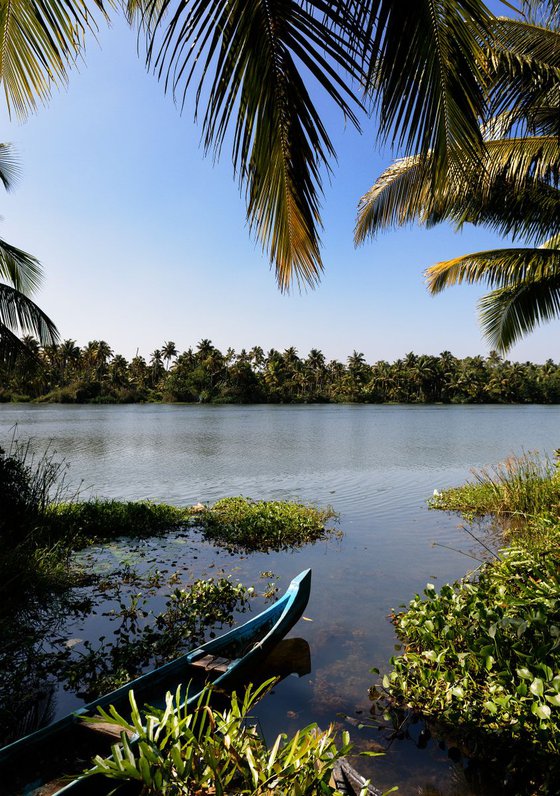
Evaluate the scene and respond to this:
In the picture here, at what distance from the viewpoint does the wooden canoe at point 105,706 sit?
2.89 metres

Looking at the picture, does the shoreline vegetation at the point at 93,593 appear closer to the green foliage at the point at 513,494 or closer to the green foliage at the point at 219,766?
the green foliage at the point at 219,766

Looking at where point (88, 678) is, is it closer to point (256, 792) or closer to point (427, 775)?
point (427, 775)

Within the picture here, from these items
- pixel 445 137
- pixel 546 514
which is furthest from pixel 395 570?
pixel 445 137

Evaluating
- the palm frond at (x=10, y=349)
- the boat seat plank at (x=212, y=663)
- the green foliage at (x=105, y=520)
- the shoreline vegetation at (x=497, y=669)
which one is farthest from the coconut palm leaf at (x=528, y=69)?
the green foliage at (x=105, y=520)

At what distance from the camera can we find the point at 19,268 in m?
9.70

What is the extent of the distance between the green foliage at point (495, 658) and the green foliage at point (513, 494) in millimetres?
4006

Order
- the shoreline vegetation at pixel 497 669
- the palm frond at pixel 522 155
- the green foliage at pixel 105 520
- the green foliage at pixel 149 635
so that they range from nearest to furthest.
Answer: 1. the shoreline vegetation at pixel 497 669
2. the green foliage at pixel 149 635
3. the palm frond at pixel 522 155
4. the green foliage at pixel 105 520

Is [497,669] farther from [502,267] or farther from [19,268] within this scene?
[19,268]

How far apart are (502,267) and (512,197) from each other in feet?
4.72

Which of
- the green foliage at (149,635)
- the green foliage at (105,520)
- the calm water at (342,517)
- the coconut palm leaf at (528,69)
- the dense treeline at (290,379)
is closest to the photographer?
the calm water at (342,517)

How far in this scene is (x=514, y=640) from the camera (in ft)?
12.1

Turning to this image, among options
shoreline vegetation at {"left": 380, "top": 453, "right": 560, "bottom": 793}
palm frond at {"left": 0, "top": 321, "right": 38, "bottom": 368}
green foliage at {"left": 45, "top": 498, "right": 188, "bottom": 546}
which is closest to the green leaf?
shoreline vegetation at {"left": 380, "top": 453, "right": 560, "bottom": 793}

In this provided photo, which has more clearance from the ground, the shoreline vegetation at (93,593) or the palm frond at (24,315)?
the palm frond at (24,315)

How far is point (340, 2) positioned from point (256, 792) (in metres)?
3.23
